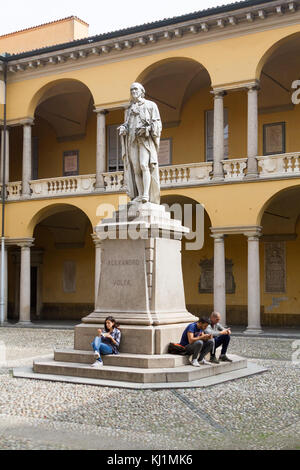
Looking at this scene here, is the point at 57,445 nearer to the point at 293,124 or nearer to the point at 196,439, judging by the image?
the point at 196,439

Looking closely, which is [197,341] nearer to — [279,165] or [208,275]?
[279,165]

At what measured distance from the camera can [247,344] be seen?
14094mm

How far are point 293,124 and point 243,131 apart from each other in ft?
5.47

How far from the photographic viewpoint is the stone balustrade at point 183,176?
16797 millimetres

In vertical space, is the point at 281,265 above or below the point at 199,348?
above

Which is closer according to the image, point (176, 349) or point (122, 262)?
point (176, 349)

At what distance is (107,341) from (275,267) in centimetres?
1302

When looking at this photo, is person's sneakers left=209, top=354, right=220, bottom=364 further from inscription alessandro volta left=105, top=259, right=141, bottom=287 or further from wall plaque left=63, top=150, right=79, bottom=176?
wall plaque left=63, top=150, right=79, bottom=176

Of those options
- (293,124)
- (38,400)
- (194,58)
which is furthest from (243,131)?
(38,400)

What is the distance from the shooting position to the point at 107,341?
8.37 meters

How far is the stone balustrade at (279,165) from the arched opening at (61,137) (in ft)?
28.3

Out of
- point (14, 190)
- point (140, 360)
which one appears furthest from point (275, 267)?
point (140, 360)

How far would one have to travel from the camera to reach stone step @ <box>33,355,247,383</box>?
7.76 metres

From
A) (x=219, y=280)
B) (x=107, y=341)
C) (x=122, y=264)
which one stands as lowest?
(x=107, y=341)
